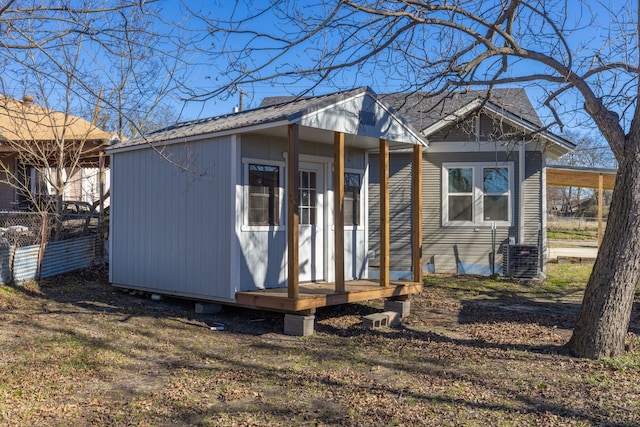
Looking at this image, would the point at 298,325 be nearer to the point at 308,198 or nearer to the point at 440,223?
the point at 308,198

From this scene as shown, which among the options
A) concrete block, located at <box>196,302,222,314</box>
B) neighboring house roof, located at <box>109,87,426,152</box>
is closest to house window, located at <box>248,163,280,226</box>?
neighboring house roof, located at <box>109,87,426,152</box>

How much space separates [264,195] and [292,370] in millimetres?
3378

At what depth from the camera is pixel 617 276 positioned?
6.25 m

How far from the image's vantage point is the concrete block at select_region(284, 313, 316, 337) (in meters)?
7.64

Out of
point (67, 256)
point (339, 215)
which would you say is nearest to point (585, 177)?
point (339, 215)

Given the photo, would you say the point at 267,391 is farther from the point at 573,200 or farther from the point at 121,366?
the point at 573,200

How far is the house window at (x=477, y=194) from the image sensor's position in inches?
543

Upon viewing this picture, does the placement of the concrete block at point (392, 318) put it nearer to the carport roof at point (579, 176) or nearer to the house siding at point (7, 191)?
the carport roof at point (579, 176)

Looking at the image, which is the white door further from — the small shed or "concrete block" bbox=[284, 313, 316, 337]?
"concrete block" bbox=[284, 313, 316, 337]

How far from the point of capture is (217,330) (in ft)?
26.1

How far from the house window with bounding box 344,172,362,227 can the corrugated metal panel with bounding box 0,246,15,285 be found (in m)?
5.81

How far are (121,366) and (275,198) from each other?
3690 millimetres

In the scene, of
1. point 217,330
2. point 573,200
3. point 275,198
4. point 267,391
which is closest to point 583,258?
point 275,198

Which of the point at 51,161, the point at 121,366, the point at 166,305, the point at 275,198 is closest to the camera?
the point at 121,366
